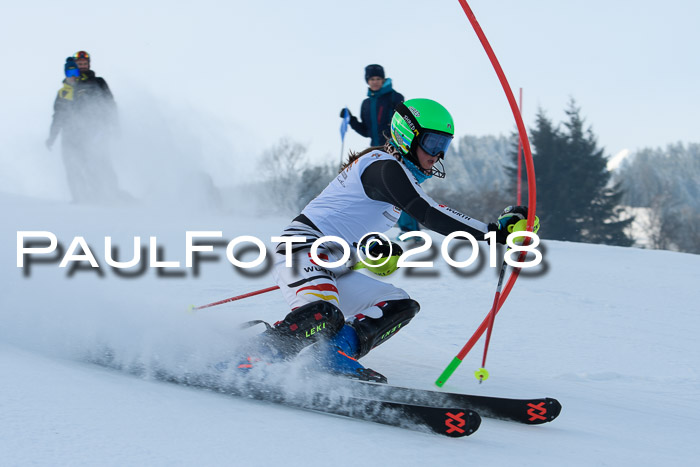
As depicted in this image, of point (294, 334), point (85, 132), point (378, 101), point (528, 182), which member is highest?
point (378, 101)

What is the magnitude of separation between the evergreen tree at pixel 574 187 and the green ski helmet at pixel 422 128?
34.3 m

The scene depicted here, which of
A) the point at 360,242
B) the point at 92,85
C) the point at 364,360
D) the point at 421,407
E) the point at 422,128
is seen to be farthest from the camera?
the point at 92,85

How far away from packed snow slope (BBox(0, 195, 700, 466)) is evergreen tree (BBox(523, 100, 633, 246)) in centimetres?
2974

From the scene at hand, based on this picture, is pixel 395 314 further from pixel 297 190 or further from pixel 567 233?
pixel 297 190

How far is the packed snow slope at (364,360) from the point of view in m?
1.94

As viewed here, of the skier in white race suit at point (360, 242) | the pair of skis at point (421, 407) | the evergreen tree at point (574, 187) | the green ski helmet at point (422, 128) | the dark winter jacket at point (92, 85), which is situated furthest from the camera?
the evergreen tree at point (574, 187)

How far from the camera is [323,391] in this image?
2.68m

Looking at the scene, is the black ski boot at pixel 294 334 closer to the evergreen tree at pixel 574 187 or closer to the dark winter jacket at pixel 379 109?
the dark winter jacket at pixel 379 109

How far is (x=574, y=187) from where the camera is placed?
36750 millimetres

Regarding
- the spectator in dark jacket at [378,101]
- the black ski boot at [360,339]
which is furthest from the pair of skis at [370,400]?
the spectator in dark jacket at [378,101]

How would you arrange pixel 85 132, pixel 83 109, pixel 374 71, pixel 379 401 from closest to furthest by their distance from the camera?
pixel 379 401 < pixel 374 71 < pixel 83 109 < pixel 85 132

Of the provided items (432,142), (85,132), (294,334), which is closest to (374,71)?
(432,142)

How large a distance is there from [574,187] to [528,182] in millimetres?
35728

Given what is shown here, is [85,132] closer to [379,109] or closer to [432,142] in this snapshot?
[379,109]
